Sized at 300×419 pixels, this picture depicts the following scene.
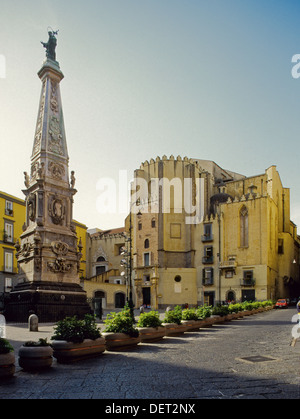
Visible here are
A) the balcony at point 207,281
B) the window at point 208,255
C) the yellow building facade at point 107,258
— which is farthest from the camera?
the yellow building facade at point 107,258

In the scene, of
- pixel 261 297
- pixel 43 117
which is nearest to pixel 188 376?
pixel 43 117

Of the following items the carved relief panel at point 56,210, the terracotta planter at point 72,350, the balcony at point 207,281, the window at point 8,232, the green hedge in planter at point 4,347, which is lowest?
the balcony at point 207,281

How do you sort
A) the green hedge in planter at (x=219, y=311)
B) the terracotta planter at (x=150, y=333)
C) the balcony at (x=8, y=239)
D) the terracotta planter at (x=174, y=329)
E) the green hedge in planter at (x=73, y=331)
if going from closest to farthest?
the green hedge in planter at (x=73, y=331), the terracotta planter at (x=150, y=333), the terracotta planter at (x=174, y=329), the green hedge in planter at (x=219, y=311), the balcony at (x=8, y=239)

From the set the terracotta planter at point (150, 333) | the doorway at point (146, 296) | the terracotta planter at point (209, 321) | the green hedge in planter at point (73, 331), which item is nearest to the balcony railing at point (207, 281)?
the doorway at point (146, 296)

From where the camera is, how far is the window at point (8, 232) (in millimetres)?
42944

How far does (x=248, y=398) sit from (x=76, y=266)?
2194cm

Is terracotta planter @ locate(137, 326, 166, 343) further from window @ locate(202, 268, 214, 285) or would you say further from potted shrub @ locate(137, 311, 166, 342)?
window @ locate(202, 268, 214, 285)

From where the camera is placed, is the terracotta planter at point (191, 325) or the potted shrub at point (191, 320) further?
the potted shrub at point (191, 320)

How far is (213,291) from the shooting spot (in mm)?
51844

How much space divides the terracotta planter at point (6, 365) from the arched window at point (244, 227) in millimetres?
45636

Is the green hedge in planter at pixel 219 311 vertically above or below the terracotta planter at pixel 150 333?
below

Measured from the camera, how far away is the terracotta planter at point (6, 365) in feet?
23.3

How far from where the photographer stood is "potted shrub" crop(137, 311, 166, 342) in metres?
12.9

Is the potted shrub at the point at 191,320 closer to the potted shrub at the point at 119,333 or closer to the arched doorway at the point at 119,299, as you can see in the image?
the potted shrub at the point at 119,333
